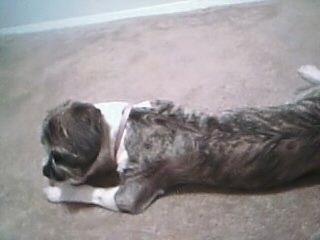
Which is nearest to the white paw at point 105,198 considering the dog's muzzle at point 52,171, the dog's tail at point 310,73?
the dog's muzzle at point 52,171

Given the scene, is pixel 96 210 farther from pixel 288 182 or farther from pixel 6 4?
pixel 6 4

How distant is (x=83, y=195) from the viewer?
175 cm

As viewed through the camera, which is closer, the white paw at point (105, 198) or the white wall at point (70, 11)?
the white paw at point (105, 198)

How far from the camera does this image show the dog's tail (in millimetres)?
2138

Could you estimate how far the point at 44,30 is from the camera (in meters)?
3.23

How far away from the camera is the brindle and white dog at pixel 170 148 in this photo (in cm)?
158

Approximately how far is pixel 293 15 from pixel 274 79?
2.22 feet

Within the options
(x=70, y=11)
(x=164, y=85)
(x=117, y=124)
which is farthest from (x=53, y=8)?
(x=117, y=124)

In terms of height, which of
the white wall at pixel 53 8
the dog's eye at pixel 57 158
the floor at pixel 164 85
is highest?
the dog's eye at pixel 57 158

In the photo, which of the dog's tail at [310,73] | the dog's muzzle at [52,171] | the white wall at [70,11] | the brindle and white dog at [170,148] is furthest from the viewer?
the white wall at [70,11]

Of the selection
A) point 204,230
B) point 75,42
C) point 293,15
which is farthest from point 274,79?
point 75,42

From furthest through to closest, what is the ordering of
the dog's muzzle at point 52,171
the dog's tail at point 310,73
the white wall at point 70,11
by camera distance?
1. the white wall at point 70,11
2. the dog's tail at point 310,73
3. the dog's muzzle at point 52,171

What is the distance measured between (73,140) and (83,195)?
22cm

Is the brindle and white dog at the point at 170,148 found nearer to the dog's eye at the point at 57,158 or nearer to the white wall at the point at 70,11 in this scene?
the dog's eye at the point at 57,158
